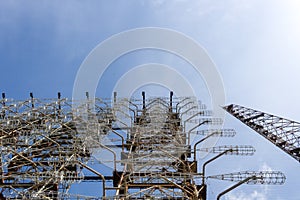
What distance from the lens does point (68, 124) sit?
2053cm

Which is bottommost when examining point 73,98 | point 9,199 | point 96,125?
point 9,199

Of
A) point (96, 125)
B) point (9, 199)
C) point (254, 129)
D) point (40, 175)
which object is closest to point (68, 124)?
point (96, 125)

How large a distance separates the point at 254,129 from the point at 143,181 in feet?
28.5

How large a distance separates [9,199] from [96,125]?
25.4ft

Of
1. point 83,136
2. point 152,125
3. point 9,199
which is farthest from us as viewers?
point 152,125

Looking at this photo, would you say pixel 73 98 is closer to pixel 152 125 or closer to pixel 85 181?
pixel 152 125

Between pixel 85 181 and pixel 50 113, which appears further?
pixel 50 113

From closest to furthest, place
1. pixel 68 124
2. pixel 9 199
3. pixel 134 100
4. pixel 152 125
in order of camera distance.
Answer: pixel 9 199 < pixel 68 124 < pixel 152 125 < pixel 134 100

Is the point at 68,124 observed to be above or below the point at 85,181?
above

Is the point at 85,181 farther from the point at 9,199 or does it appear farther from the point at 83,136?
the point at 9,199

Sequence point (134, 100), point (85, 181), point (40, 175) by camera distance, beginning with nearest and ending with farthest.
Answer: point (40, 175) → point (85, 181) → point (134, 100)

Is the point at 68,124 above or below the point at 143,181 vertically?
above

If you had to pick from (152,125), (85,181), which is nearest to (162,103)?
(152,125)

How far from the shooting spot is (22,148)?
17688 millimetres
